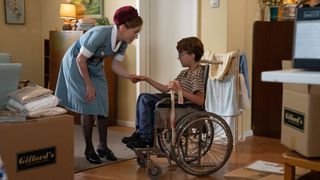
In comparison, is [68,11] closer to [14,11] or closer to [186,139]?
[14,11]

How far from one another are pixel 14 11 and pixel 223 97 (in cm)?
354

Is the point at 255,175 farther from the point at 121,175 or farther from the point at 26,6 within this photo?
the point at 26,6

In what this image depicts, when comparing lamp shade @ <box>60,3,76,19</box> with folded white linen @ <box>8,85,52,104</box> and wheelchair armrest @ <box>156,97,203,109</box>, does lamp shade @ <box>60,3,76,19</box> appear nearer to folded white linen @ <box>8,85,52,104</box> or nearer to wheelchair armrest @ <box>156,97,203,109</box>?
wheelchair armrest @ <box>156,97,203,109</box>

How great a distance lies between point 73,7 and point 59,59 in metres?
0.70

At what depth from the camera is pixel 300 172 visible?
7.50 feet

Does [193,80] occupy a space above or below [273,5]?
below

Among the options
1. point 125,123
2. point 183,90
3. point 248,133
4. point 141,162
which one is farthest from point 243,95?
point 125,123

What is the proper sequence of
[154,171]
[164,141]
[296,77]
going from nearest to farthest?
[296,77] < [154,171] < [164,141]

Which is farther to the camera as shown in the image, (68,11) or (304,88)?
(68,11)

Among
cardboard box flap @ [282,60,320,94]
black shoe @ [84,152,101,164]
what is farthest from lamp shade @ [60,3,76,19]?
cardboard box flap @ [282,60,320,94]

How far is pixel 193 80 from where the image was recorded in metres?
3.17

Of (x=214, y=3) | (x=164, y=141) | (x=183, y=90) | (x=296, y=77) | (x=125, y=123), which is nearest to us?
(x=296, y=77)

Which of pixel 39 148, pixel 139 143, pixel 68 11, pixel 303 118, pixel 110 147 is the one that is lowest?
pixel 110 147

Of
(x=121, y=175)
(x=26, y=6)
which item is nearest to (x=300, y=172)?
(x=121, y=175)
